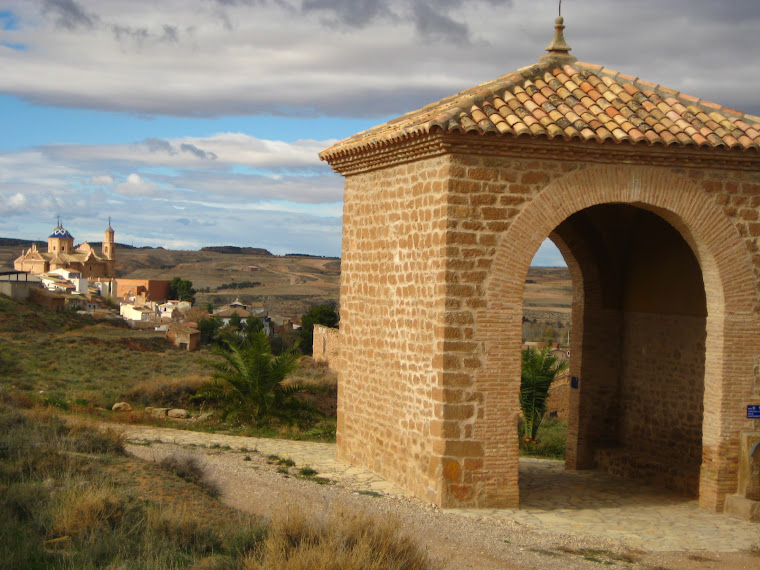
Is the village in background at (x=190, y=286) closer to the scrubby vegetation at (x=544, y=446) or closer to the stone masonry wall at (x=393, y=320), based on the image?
the scrubby vegetation at (x=544, y=446)

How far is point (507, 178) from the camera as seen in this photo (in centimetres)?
895

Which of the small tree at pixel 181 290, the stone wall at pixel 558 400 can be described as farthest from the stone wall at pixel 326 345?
the small tree at pixel 181 290

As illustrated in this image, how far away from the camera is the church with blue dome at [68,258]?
315ft

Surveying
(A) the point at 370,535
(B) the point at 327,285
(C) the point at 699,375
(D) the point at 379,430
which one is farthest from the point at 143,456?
(B) the point at 327,285

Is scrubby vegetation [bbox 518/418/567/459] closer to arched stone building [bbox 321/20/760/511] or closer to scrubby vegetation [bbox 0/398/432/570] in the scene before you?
arched stone building [bbox 321/20/760/511]

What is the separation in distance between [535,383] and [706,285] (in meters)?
6.93

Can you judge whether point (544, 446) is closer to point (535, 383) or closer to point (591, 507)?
point (535, 383)

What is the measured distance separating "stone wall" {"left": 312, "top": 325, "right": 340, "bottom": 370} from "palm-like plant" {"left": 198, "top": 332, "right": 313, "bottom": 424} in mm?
15700

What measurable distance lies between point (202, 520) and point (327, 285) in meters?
103

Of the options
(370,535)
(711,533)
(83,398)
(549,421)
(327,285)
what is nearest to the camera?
(370,535)

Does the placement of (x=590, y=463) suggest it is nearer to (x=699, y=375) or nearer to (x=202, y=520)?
(x=699, y=375)

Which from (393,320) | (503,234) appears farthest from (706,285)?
(393,320)

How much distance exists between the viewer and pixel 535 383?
635 inches

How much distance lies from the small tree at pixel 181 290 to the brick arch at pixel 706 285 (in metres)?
82.3
